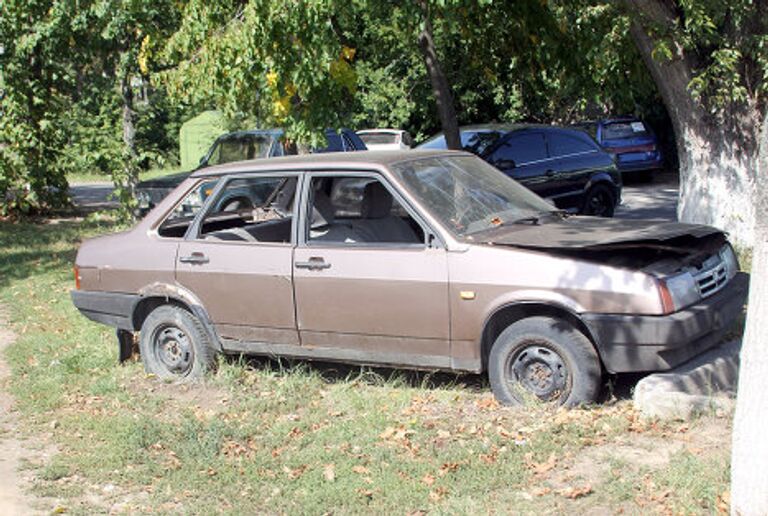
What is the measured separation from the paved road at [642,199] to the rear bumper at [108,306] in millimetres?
7463

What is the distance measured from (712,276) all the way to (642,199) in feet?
46.4

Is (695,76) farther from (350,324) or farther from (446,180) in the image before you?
(350,324)

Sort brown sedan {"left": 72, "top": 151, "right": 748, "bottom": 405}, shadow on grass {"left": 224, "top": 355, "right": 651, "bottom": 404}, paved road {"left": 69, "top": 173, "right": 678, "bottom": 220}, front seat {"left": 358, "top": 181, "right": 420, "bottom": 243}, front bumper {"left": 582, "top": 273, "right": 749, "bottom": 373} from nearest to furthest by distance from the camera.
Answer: front bumper {"left": 582, "top": 273, "right": 749, "bottom": 373} < brown sedan {"left": 72, "top": 151, "right": 748, "bottom": 405} < shadow on grass {"left": 224, "top": 355, "right": 651, "bottom": 404} < front seat {"left": 358, "top": 181, "right": 420, "bottom": 243} < paved road {"left": 69, "top": 173, "right": 678, "bottom": 220}

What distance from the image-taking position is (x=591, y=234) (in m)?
6.48

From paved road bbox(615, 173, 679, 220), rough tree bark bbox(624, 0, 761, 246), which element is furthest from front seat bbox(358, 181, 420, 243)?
paved road bbox(615, 173, 679, 220)

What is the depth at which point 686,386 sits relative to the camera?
239 inches

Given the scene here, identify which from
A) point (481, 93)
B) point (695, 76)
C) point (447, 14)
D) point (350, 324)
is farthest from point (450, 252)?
point (481, 93)

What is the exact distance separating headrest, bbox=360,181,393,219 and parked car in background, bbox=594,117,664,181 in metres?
16.5

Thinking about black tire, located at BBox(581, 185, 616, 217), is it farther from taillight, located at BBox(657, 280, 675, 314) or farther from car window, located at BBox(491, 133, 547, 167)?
taillight, located at BBox(657, 280, 675, 314)

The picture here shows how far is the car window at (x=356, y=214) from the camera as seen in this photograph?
284 inches

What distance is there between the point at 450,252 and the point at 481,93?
20.2m

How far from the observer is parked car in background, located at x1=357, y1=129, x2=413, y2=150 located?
24.1 metres

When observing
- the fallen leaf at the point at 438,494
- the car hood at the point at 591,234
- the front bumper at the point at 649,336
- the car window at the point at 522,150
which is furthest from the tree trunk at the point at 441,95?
the fallen leaf at the point at 438,494

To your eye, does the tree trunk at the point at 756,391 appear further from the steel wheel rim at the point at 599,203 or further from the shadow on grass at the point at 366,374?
the steel wheel rim at the point at 599,203
